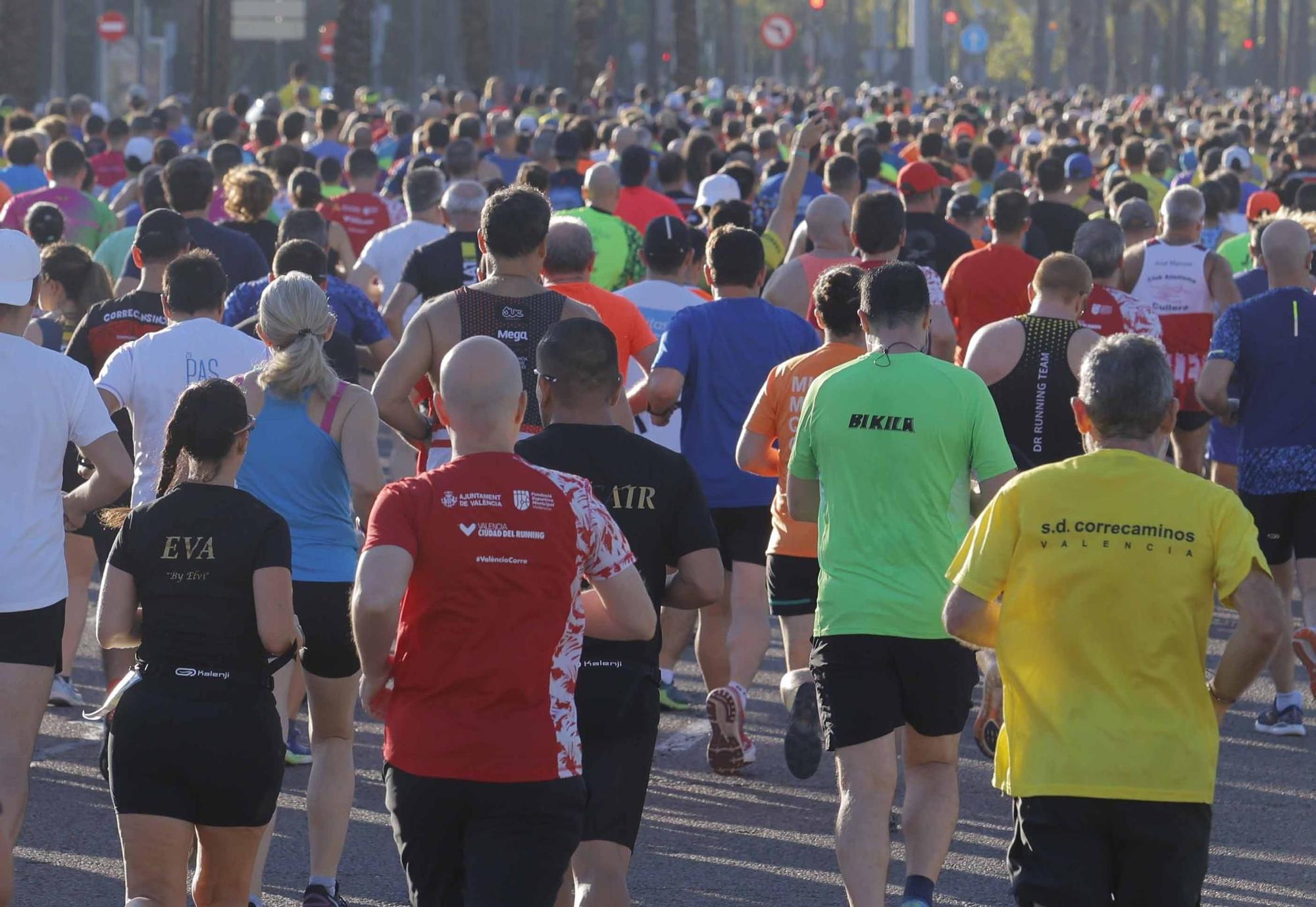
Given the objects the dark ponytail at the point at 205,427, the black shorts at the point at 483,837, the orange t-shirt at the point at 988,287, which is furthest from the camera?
the orange t-shirt at the point at 988,287

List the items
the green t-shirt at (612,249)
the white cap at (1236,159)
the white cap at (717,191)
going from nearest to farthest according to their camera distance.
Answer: the green t-shirt at (612,249) < the white cap at (717,191) < the white cap at (1236,159)

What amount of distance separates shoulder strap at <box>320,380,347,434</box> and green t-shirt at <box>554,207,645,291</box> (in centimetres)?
510

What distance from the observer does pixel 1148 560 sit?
4.45 meters

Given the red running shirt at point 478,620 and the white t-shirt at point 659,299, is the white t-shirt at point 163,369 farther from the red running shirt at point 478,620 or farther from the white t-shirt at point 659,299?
the red running shirt at point 478,620

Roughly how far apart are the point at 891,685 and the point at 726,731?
196 cm

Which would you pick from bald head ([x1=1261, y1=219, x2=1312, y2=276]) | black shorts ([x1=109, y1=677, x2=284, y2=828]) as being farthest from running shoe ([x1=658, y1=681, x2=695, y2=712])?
black shorts ([x1=109, y1=677, x2=284, y2=828])

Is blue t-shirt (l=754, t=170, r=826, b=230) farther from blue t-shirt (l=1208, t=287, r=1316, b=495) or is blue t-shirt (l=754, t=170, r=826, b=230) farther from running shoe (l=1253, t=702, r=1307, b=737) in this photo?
running shoe (l=1253, t=702, r=1307, b=737)

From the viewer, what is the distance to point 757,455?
7.05 metres

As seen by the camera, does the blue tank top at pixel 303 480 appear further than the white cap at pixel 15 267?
Yes

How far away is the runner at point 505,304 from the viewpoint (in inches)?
267

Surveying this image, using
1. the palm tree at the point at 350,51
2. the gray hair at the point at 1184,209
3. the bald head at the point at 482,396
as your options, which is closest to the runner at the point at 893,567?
the bald head at the point at 482,396

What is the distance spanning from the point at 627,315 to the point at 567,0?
71165mm

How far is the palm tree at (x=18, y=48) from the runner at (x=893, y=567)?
3124 cm

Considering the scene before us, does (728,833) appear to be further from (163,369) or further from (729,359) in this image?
(163,369)
